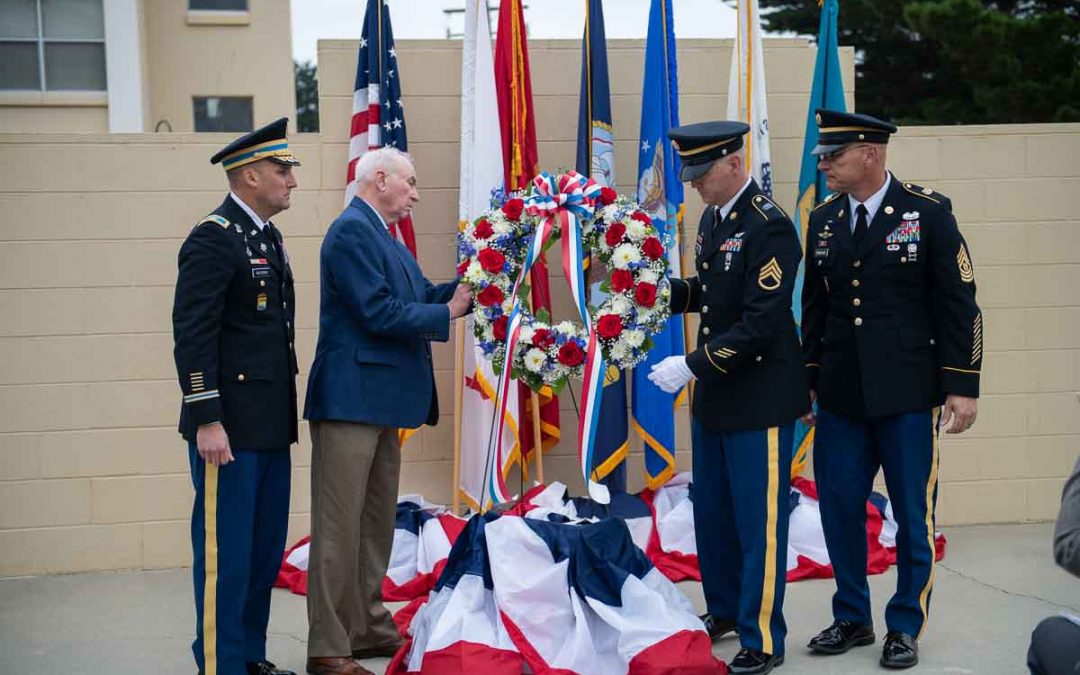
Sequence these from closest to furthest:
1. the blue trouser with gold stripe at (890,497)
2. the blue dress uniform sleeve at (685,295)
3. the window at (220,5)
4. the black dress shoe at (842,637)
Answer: the blue trouser with gold stripe at (890,497)
the black dress shoe at (842,637)
the blue dress uniform sleeve at (685,295)
the window at (220,5)

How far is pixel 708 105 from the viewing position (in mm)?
5938

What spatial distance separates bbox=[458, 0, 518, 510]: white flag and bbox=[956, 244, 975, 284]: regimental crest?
2.12m

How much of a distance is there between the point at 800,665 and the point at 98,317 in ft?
11.1

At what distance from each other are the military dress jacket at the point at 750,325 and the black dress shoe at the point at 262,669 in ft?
5.32

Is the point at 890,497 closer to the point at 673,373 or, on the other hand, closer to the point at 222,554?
the point at 673,373

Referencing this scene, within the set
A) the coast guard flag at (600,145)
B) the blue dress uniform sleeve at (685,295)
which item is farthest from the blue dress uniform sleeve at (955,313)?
the coast guard flag at (600,145)

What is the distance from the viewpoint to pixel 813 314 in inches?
173

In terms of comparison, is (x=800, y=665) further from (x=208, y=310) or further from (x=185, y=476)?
(x=185, y=476)

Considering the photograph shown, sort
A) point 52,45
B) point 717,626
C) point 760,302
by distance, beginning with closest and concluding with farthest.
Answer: point 760,302
point 717,626
point 52,45

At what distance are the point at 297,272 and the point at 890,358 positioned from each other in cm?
281

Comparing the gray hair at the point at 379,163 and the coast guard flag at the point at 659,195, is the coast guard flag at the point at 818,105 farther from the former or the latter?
the gray hair at the point at 379,163

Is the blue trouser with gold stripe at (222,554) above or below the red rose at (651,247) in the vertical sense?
below

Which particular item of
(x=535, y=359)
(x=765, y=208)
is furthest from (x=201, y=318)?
(x=765, y=208)

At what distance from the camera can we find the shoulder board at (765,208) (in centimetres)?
408
